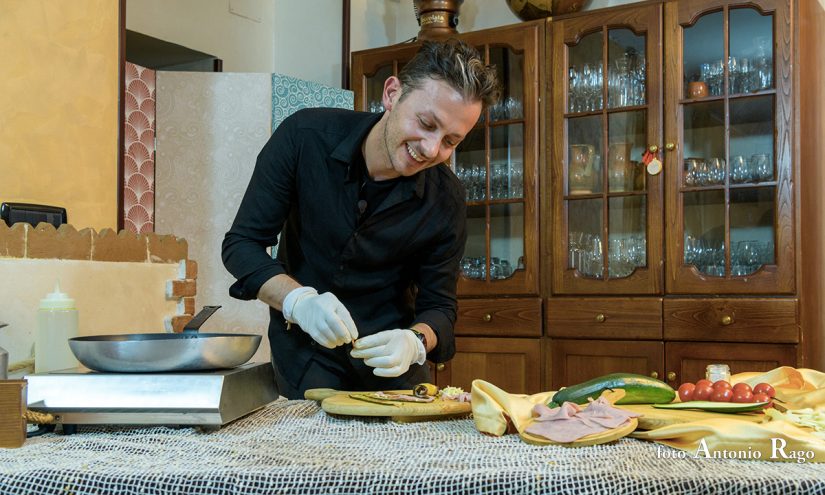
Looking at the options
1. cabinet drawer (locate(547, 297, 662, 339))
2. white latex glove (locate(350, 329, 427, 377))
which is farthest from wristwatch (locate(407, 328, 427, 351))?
cabinet drawer (locate(547, 297, 662, 339))

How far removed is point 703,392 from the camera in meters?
1.24

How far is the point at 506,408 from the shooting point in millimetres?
1144

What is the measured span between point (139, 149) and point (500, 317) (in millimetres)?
1554

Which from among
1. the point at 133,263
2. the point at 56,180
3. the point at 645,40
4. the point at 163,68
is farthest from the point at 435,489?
the point at 163,68

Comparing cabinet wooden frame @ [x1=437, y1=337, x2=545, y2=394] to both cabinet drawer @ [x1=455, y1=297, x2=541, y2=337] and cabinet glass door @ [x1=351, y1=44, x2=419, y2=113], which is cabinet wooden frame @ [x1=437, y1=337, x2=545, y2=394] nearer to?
cabinet drawer @ [x1=455, y1=297, x2=541, y2=337]

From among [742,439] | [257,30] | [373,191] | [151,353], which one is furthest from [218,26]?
[742,439]

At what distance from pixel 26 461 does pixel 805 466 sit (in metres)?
0.90

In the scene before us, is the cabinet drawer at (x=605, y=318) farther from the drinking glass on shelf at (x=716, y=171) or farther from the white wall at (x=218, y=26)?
the white wall at (x=218, y=26)

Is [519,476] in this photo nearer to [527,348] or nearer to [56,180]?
[56,180]

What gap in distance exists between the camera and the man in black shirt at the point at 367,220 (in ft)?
5.52

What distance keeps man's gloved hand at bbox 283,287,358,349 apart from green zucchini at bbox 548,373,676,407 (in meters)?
0.41

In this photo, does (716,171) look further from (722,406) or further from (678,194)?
(722,406)

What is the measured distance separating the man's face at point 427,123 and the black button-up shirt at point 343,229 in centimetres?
13

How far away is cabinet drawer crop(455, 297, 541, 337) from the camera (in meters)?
3.35
